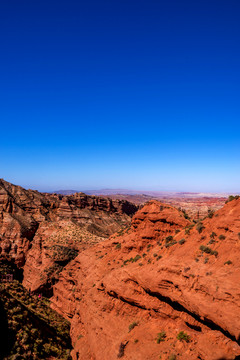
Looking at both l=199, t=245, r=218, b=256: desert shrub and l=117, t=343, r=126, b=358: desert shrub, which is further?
l=117, t=343, r=126, b=358: desert shrub

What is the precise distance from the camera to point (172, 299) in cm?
1347

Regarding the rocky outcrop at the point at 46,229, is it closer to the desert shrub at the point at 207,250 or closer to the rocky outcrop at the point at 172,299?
the rocky outcrop at the point at 172,299

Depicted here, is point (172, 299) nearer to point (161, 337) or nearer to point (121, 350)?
point (161, 337)

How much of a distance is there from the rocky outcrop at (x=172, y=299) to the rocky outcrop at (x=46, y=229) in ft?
64.6

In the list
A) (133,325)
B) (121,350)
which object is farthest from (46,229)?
(121,350)

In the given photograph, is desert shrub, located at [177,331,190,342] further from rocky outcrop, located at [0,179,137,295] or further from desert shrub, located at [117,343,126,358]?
rocky outcrop, located at [0,179,137,295]

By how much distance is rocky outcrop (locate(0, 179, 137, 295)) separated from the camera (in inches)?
1659

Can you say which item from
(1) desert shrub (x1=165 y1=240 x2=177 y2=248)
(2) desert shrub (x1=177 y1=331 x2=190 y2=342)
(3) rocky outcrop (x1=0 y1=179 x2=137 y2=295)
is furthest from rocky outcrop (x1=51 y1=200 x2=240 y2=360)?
(3) rocky outcrop (x1=0 y1=179 x2=137 y2=295)

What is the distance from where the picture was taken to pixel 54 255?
1660 inches

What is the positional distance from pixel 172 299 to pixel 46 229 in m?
51.5

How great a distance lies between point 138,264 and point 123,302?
10.8 feet

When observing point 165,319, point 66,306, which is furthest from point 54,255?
point 165,319

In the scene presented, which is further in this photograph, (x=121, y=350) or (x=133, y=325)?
(x=133, y=325)

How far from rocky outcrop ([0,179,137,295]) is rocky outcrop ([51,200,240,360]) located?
19.7 meters
